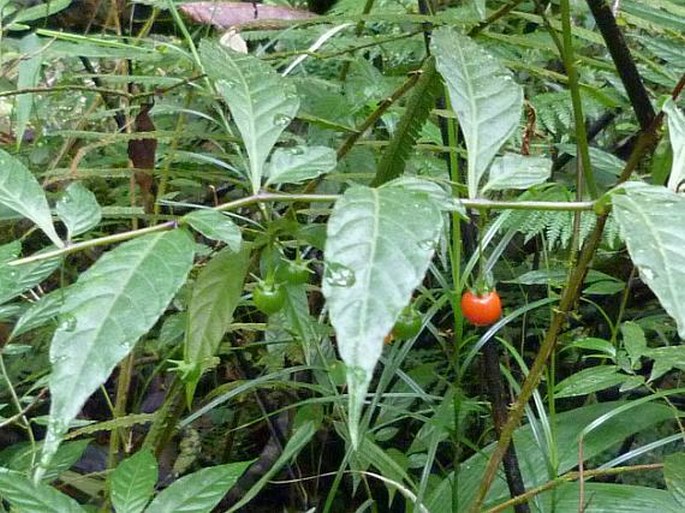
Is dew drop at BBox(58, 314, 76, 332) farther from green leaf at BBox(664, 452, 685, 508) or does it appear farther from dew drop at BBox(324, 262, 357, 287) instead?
green leaf at BBox(664, 452, 685, 508)

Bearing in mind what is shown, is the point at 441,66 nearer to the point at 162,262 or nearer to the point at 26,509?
the point at 162,262

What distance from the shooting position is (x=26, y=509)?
616mm

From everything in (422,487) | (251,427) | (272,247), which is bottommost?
(251,427)

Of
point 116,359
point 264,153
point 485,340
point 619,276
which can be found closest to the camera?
point 116,359

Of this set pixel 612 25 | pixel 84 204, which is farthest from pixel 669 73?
pixel 84 204

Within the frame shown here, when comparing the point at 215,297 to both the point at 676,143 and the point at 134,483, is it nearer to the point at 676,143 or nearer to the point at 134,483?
the point at 134,483

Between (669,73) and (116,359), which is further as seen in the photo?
(669,73)

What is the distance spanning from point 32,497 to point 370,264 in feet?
1.38

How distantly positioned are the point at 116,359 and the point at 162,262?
0.07 m

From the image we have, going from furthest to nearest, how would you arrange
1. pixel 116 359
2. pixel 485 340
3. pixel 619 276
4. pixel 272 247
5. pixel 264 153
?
pixel 619 276 → pixel 485 340 → pixel 272 247 → pixel 264 153 → pixel 116 359

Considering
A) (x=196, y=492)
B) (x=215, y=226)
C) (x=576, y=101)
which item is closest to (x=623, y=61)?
(x=576, y=101)

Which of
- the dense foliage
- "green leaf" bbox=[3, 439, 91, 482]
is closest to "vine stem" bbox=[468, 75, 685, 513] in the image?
the dense foliage

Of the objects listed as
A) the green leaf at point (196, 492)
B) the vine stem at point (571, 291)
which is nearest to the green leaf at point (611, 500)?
the vine stem at point (571, 291)

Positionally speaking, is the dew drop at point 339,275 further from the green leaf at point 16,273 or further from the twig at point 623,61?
the twig at point 623,61
